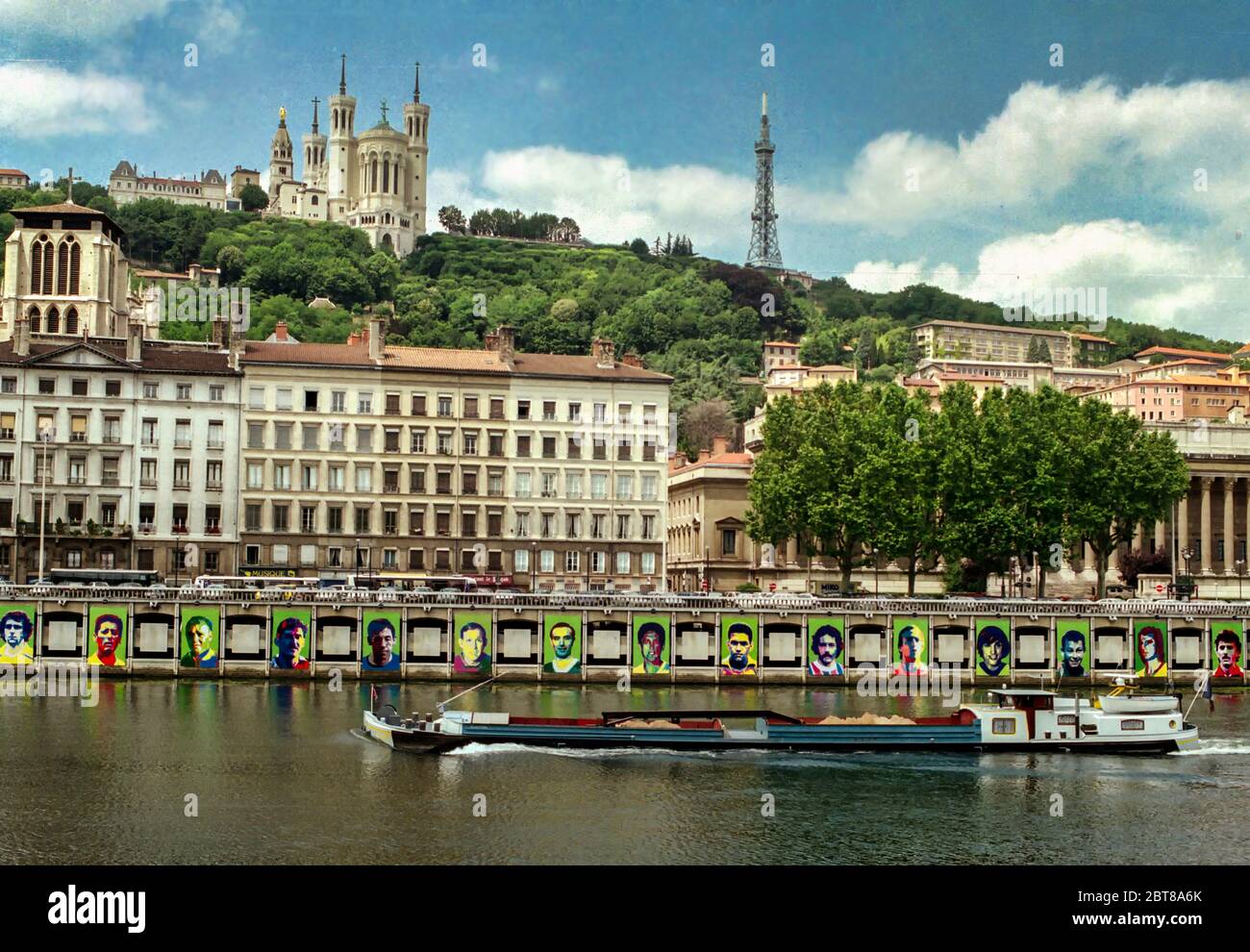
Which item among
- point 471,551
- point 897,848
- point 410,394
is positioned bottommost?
point 897,848

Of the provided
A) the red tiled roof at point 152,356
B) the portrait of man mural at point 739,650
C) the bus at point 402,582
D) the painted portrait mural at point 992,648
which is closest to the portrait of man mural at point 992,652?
the painted portrait mural at point 992,648

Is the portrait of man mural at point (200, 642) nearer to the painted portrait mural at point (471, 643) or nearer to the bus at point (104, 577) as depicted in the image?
the bus at point (104, 577)

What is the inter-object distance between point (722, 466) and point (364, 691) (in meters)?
53.9

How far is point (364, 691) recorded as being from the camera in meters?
88.0

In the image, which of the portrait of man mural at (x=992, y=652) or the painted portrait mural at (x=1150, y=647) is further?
the painted portrait mural at (x=1150, y=647)

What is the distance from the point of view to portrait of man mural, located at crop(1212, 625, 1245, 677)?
99562 mm

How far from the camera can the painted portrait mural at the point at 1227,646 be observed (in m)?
99.6

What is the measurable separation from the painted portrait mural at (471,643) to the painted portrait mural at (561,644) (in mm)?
3421

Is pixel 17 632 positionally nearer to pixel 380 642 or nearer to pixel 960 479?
pixel 380 642

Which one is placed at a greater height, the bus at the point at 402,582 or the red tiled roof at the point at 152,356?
the red tiled roof at the point at 152,356

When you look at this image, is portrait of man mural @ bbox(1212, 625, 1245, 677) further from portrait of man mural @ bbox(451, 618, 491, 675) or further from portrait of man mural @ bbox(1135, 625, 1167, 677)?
portrait of man mural @ bbox(451, 618, 491, 675)

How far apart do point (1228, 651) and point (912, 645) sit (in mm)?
20411
